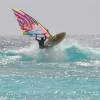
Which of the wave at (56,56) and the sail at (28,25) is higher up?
the sail at (28,25)

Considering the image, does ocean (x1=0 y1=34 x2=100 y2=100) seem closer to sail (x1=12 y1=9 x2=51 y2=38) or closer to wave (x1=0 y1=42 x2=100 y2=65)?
wave (x1=0 y1=42 x2=100 y2=65)

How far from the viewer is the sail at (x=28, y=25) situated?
70812mm

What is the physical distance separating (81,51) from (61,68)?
20.5 m

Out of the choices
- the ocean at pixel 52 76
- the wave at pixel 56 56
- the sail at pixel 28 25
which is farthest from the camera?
the wave at pixel 56 56

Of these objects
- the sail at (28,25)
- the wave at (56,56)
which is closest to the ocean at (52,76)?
the wave at (56,56)

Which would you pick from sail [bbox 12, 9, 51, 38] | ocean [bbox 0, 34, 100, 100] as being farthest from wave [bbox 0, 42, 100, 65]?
sail [bbox 12, 9, 51, 38]

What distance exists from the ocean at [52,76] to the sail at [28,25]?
2846mm

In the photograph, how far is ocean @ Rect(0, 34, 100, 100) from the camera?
43.6 meters

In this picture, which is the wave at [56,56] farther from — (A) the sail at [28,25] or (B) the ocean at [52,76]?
(A) the sail at [28,25]

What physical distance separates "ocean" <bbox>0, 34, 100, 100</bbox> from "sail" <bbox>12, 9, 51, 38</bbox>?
2.85 meters

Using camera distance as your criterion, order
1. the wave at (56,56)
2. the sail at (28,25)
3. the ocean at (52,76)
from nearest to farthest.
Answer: the ocean at (52,76) → the sail at (28,25) → the wave at (56,56)

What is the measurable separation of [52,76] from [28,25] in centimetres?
1907

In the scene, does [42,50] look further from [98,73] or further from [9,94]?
[9,94]

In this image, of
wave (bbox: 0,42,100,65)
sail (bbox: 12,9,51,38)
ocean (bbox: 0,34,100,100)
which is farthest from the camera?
wave (bbox: 0,42,100,65)
